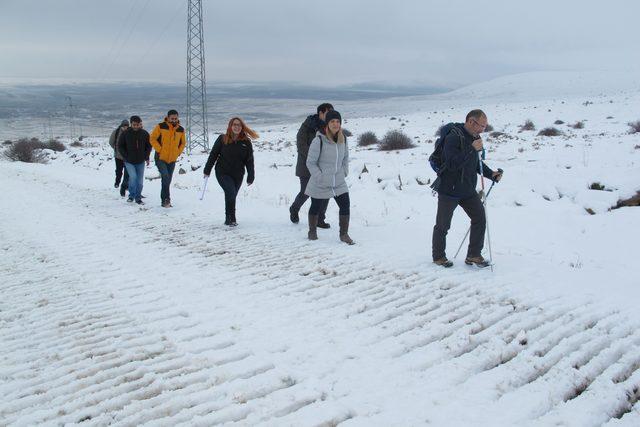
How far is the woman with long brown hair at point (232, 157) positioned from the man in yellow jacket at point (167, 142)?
1987 mm

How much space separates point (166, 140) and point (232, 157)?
253cm

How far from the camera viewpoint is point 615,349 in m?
4.05

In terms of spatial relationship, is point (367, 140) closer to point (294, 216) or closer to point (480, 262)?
point (294, 216)

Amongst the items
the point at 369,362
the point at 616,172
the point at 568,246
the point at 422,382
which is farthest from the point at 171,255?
the point at 616,172

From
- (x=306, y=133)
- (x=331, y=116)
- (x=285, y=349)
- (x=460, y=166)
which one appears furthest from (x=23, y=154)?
(x=285, y=349)

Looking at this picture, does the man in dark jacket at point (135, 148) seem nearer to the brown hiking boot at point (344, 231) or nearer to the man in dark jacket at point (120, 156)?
the man in dark jacket at point (120, 156)

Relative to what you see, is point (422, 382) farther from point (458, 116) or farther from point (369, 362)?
point (458, 116)

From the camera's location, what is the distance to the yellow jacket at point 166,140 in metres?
10.4

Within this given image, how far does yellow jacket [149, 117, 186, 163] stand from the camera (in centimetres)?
1039

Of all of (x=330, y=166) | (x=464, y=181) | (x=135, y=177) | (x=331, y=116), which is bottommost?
(x=135, y=177)

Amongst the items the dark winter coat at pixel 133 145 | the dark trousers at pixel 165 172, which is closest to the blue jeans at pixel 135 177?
the dark winter coat at pixel 133 145

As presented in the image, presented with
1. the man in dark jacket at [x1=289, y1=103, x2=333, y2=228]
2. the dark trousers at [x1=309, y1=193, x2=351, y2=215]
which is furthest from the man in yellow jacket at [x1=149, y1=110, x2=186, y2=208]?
the dark trousers at [x1=309, y1=193, x2=351, y2=215]

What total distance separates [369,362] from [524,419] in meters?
1.23

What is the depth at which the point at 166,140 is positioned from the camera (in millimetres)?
10508
